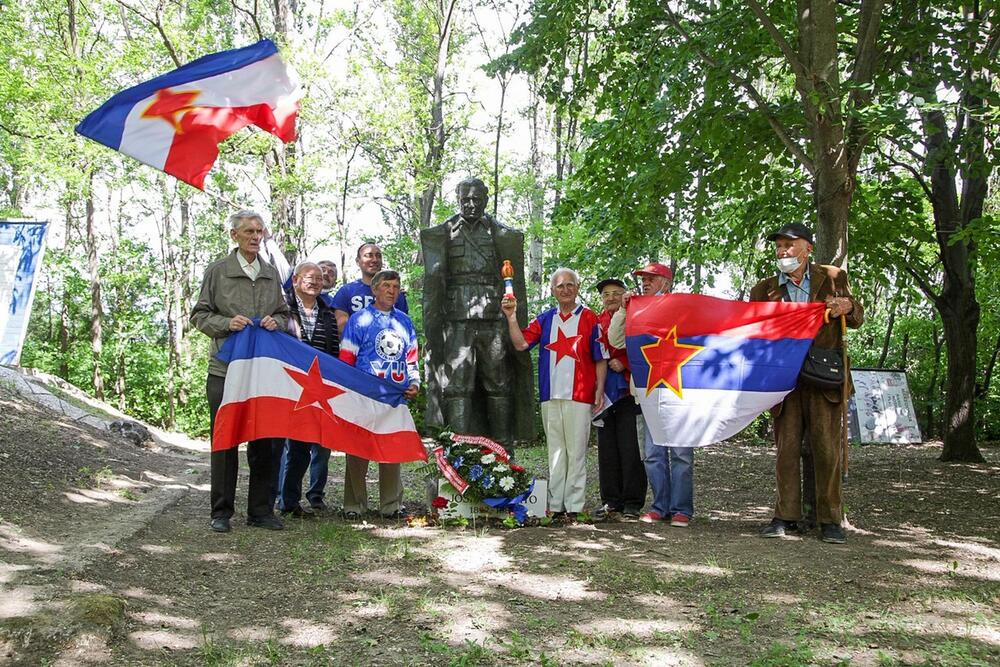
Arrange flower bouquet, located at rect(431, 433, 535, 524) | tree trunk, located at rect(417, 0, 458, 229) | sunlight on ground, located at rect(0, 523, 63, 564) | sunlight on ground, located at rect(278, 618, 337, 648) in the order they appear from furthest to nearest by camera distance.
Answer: tree trunk, located at rect(417, 0, 458, 229) < flower bouquet, located at rect(431, 433, 535, 524) < sunlight on ground, located at rect(0, 523, 63, 564) < sunlight on ground, located at rect(278, 618, 337, 648)

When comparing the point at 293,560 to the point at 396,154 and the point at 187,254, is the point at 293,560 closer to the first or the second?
the point at 396,154

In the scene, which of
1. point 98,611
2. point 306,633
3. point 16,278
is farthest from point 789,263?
point 16,278

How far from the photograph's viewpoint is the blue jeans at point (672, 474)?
20.2ft

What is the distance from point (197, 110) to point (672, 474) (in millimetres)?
4646

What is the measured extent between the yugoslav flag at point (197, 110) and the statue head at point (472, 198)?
1.45 metres

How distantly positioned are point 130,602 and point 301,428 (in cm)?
225

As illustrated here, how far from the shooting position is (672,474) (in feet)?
20.5

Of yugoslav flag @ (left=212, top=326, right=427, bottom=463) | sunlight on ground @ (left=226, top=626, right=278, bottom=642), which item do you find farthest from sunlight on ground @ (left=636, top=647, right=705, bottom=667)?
yugoslav flag @ (left=212, top=326, right=427, bottom=463)

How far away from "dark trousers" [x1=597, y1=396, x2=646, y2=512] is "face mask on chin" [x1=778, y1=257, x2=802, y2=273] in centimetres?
153

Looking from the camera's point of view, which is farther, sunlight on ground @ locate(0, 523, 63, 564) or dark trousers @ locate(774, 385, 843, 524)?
dark trousers @ locate(774, 385, 843, 524)

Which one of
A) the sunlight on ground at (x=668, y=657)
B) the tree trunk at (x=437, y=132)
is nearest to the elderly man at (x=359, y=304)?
the sunlight on ground at (x=668, y=657)

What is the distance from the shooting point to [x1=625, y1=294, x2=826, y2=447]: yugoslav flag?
18.7 feet

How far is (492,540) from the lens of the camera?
18.2 feet

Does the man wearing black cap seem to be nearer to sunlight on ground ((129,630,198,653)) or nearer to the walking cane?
the walking cane
